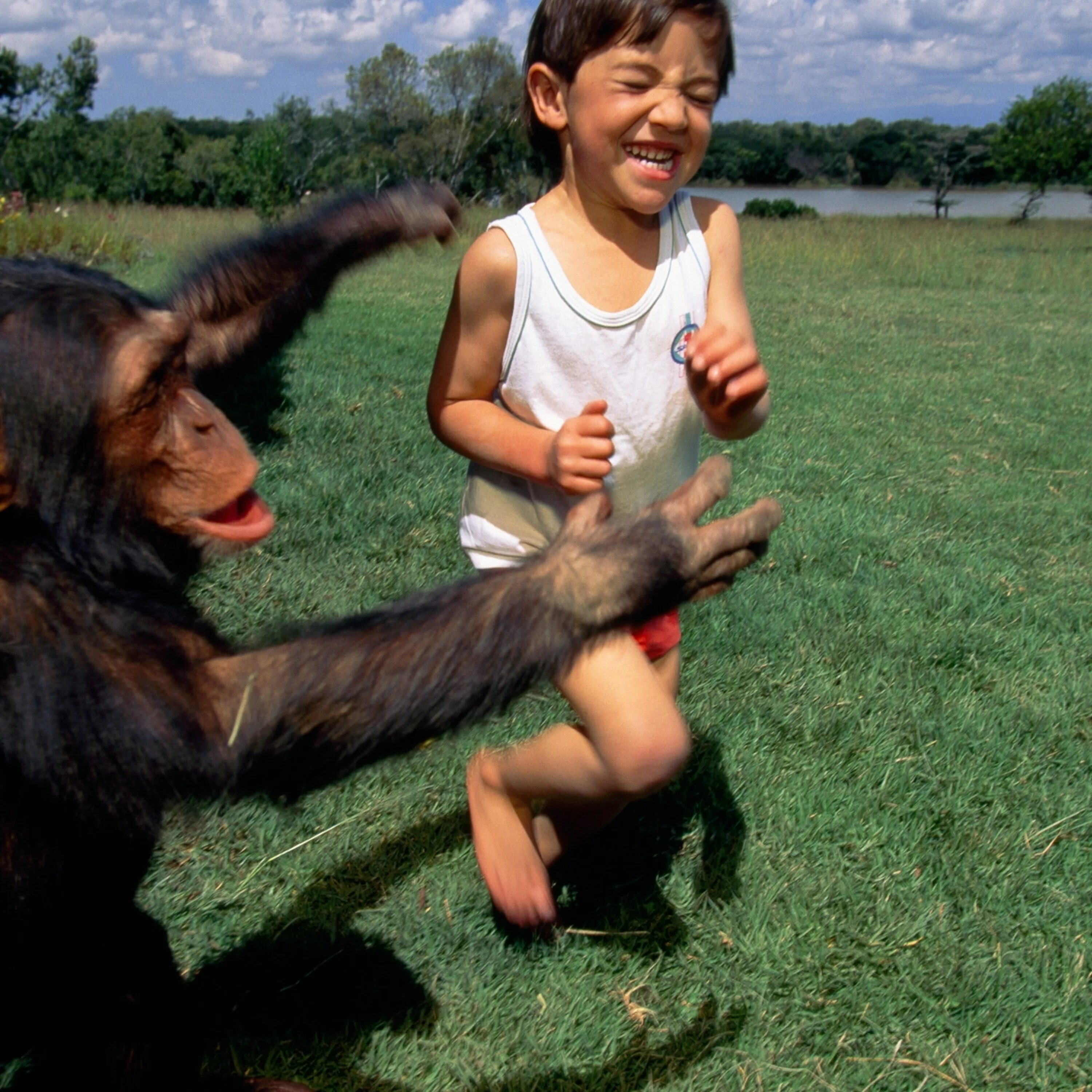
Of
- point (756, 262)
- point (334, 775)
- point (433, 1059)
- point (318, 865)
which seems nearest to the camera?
point (334, 775)

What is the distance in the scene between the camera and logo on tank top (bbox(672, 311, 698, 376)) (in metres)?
2.38

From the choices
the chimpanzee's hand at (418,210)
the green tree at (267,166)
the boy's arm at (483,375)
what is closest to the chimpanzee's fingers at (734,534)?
the boy's arm at (483,375)

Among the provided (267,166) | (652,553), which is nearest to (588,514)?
(652,553)

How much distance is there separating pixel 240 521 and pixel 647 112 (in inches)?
46.4

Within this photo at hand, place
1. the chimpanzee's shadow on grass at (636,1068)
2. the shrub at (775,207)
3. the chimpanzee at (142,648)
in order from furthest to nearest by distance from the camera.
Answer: the shrub at (775,207) → the chimpanzee's shadow on grass at (636,1068) → the chimpanzee at (142,648)

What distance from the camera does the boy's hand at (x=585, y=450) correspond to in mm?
1909

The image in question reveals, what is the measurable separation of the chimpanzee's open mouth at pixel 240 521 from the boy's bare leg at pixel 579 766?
0.61 meters

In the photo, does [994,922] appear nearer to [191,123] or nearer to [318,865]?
[318,865]

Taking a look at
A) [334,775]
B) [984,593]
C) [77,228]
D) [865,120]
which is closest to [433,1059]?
[334,775]

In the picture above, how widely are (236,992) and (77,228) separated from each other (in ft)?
48.0

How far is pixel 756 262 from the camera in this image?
17.0m

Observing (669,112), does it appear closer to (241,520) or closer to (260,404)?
(241,520)

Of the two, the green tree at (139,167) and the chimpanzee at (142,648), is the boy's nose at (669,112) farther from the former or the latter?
the green tree at (139,167)

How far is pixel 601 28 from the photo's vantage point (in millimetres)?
2191
